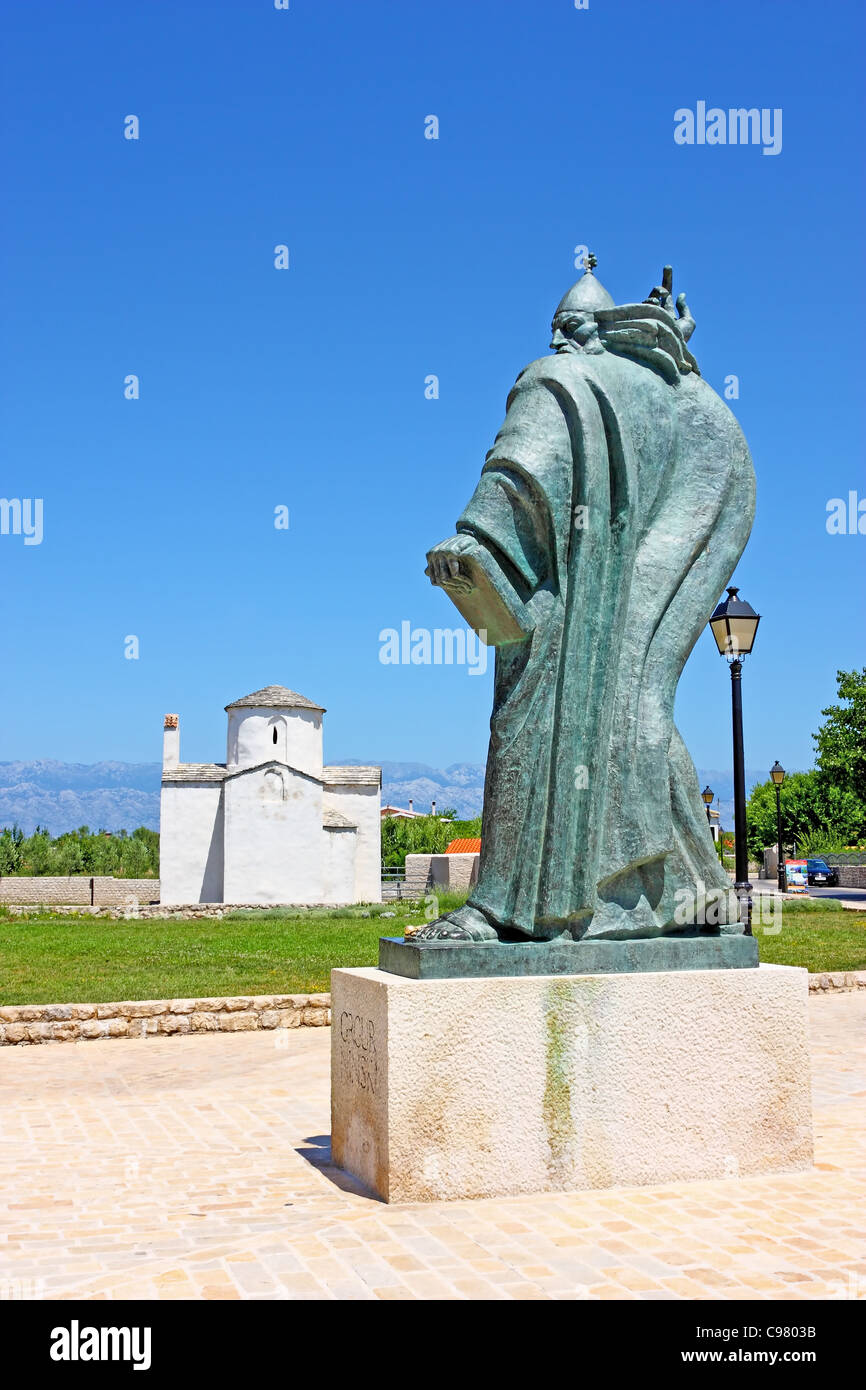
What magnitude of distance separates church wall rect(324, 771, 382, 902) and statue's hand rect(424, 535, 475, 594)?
30.7m

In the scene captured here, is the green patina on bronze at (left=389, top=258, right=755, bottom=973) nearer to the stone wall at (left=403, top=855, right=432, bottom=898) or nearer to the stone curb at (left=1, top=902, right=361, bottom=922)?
the stone curb at (left=1, top=902, right=361, bottom=922)

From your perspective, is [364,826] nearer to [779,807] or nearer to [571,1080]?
[779,807]

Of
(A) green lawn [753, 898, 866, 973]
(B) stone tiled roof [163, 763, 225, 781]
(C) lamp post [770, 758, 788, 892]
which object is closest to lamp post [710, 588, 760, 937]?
(A) green lawn [753, 898, 866, 973]

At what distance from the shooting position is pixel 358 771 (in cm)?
3756

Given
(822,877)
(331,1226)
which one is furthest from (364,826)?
(331,1226)

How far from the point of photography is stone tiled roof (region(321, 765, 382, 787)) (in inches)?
1454

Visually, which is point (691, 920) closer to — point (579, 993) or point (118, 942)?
point (579, 993)

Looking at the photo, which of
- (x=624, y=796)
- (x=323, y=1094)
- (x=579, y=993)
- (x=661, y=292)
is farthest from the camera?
(x=323, y=1094)

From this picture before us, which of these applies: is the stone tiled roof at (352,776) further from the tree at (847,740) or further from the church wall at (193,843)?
the tree at (847,740)

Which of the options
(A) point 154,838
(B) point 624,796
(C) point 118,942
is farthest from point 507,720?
(A) point 154,838

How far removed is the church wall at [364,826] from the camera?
3584 cm

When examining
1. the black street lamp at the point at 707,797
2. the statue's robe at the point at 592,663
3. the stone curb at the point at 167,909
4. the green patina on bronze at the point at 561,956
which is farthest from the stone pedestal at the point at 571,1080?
the stone curb at the point at 167,909

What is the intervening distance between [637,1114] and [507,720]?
1.63 meters

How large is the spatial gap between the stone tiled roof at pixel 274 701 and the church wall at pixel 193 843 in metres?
2.50
